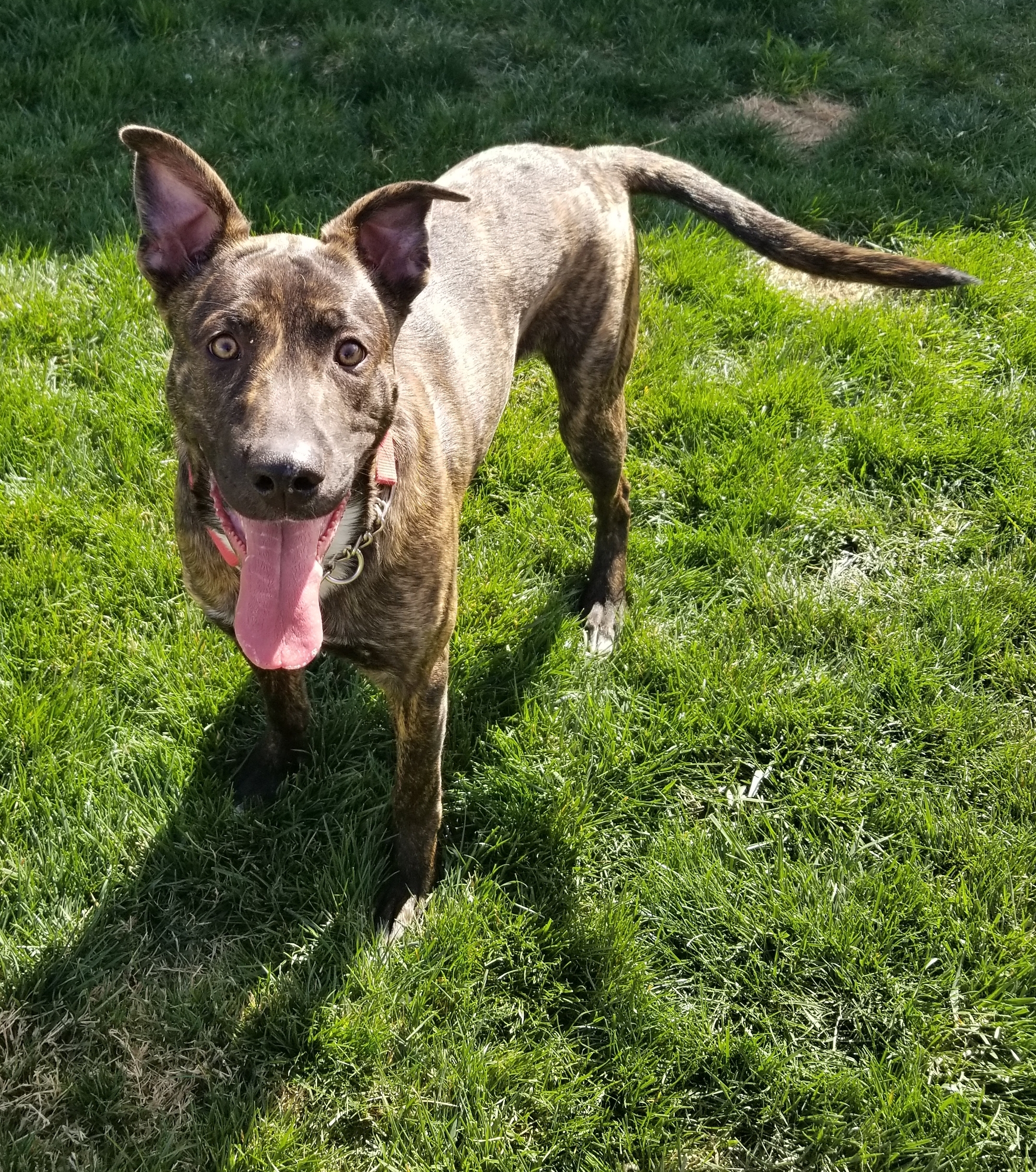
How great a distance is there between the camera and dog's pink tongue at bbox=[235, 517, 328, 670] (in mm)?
2279

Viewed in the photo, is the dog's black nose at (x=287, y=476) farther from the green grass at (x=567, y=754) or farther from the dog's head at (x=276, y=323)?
the green grass at (x=567, y=754)

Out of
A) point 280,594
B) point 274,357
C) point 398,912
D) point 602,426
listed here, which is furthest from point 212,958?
point 602,426

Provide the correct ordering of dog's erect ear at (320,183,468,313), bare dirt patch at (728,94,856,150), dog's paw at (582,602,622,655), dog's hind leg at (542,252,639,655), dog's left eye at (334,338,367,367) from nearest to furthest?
dog's left eye at (334,338,367,367) → dog's erect ear at (320,183,468,313) → dog's hind leg at (542,252,639,655) → dog's paw at (582,602,622,655) → bare dirt patch at (728,94,856,150)

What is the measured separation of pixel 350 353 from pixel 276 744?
53.3 inches

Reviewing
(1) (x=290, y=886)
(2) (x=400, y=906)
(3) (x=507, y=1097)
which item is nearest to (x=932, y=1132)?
(3) (x=507, y=1097)

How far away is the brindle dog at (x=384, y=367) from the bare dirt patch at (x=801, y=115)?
2821 millimetres

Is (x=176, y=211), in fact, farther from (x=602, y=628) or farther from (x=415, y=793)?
(x=602, y=628)

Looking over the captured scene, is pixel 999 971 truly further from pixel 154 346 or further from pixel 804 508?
pixel 154 346

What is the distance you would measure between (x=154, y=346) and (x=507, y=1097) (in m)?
3.37

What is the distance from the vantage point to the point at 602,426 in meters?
3.60

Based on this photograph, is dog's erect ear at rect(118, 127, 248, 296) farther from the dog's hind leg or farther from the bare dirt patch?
the bare dirt patch

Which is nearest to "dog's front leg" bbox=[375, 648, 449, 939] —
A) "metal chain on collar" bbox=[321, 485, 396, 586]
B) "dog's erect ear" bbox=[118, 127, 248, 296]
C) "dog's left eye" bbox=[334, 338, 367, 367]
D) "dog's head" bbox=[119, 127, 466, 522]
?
"metal chain on collar" bbox=[321, 485, 396, 586]

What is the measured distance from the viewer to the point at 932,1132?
252 cm

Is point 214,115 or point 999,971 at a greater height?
point 214,115
